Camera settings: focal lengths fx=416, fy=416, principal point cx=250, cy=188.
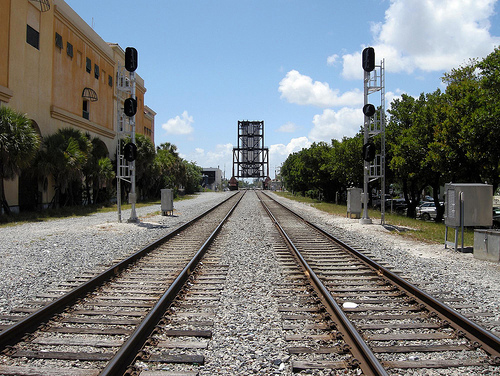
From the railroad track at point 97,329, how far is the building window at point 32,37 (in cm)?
2313

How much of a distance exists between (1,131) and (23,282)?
15176mm

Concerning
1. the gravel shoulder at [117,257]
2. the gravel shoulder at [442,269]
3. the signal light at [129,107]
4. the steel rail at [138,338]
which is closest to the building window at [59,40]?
the signal light at [129,107]

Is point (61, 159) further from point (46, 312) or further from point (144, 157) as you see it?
point (46, 312)

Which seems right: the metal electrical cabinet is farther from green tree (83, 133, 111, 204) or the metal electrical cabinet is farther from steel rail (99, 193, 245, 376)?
green tree (83, 133, 111, 204)

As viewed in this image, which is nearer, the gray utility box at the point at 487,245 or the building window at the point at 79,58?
the gray utility box at the point at 487,245

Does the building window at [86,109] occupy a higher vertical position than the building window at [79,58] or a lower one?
lower

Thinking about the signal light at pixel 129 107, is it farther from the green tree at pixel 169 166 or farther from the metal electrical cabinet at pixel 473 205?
the green tree at pixel 169 166

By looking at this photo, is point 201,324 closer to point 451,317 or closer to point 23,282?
point 451,317

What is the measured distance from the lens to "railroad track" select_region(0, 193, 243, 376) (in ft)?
13.2

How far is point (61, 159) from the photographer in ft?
82.0

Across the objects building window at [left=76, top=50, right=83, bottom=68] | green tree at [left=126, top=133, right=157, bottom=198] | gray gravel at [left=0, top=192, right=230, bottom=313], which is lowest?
gray gravel at [left=0, top=192, right=230, bottom=313]

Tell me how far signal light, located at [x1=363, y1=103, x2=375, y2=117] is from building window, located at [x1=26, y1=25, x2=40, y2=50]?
20557 mm

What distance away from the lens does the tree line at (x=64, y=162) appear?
66.2 ft

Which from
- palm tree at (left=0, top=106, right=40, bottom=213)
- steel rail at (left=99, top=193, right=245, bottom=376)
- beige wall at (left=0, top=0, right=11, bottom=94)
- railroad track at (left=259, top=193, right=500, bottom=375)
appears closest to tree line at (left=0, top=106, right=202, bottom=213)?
palm tree at (left=0, top=106, right=40, bottom=213)
